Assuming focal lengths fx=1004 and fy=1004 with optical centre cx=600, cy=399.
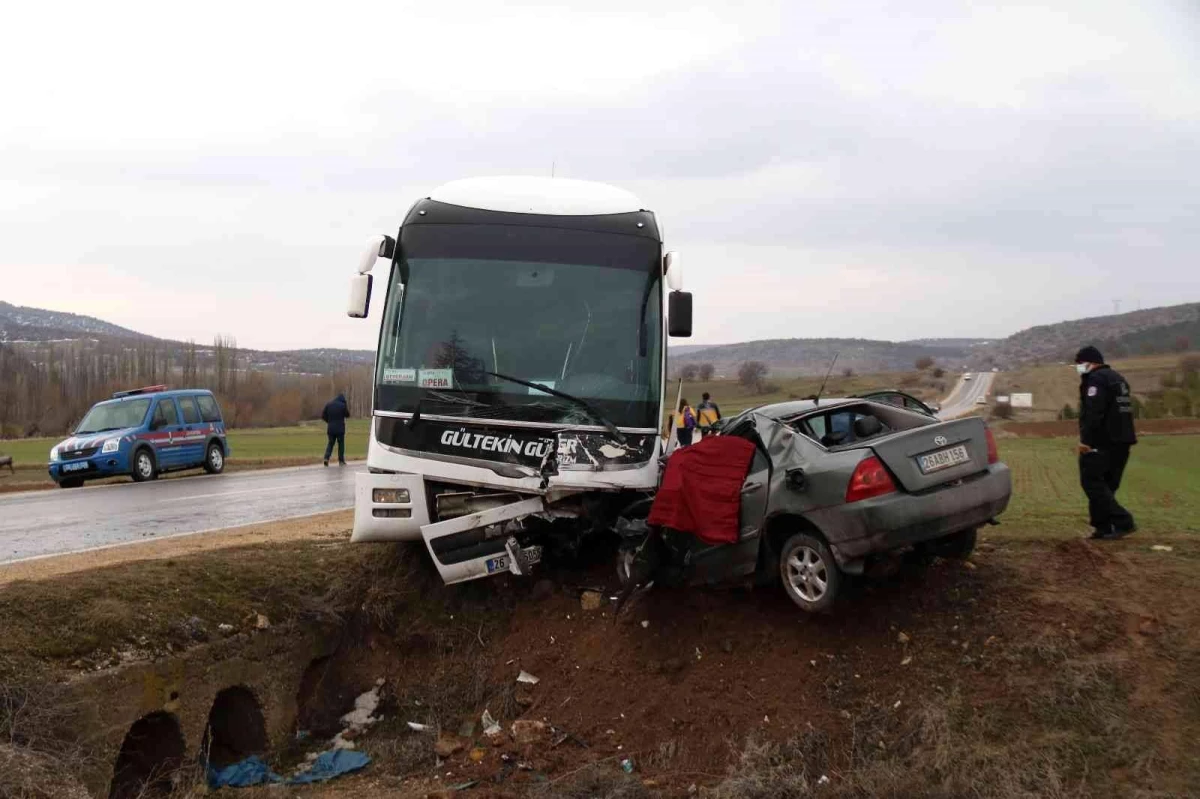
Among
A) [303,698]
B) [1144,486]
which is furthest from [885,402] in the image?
[1144,486]

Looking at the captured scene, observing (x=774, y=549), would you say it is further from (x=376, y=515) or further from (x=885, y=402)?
(x=376, y=515)

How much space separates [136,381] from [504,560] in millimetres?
103275

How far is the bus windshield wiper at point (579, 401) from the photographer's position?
7812mm

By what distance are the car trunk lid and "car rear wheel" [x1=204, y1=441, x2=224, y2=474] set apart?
21182mm

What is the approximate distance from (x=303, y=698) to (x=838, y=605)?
4471mm

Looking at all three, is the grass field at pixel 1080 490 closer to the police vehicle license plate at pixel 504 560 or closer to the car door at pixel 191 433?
the police vehicle license plate at pixel 504 560

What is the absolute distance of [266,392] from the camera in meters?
93.6

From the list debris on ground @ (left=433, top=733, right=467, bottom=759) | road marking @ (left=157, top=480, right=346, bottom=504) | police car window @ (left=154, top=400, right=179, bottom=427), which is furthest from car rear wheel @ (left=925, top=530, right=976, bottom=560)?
police car window @ (left=154, top=400, right=179, bottom=427)

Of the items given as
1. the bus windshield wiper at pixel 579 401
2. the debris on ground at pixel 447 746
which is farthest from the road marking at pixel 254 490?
the debris on ground at pixel 447 746

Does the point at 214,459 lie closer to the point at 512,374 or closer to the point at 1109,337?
the point at 512,374

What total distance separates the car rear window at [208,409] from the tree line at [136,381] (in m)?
46.1

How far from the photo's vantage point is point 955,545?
739 centimetres

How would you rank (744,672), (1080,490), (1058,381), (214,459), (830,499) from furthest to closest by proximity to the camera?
(1058,381) < (214,459) < (1080,490) < (744,672) < (830,499)

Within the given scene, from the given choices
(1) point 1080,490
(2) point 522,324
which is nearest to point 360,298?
(2) point 522,324
